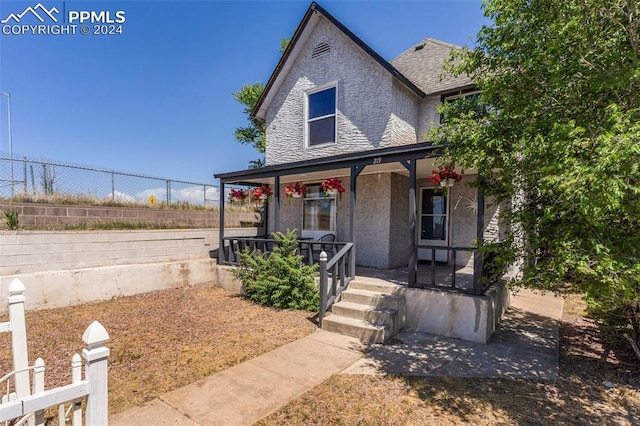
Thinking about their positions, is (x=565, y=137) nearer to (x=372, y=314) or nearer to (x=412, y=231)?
(x=412, y=231)

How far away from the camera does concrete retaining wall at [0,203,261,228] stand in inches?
301

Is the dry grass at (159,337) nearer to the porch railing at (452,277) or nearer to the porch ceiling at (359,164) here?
the porch railing at (452,277)

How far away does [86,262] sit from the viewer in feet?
26.2

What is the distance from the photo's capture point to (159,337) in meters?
5.72

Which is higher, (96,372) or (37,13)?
(37,13)

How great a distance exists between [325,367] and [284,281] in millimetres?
3098

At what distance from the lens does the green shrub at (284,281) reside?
291 inches

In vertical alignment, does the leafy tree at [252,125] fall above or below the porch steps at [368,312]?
above

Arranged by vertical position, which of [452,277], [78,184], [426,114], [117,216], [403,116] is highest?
[426,114]

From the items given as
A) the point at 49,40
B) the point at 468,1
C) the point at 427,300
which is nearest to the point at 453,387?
the point at 427,300

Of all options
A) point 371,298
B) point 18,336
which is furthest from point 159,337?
point 371,298

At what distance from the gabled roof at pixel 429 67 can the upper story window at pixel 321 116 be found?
2968mm

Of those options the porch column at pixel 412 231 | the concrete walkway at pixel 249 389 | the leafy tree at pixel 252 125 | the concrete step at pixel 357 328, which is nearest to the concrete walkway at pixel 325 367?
the concrete walkway at pixel 249 389

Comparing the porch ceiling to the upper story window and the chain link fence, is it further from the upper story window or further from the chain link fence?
the chain link fence
